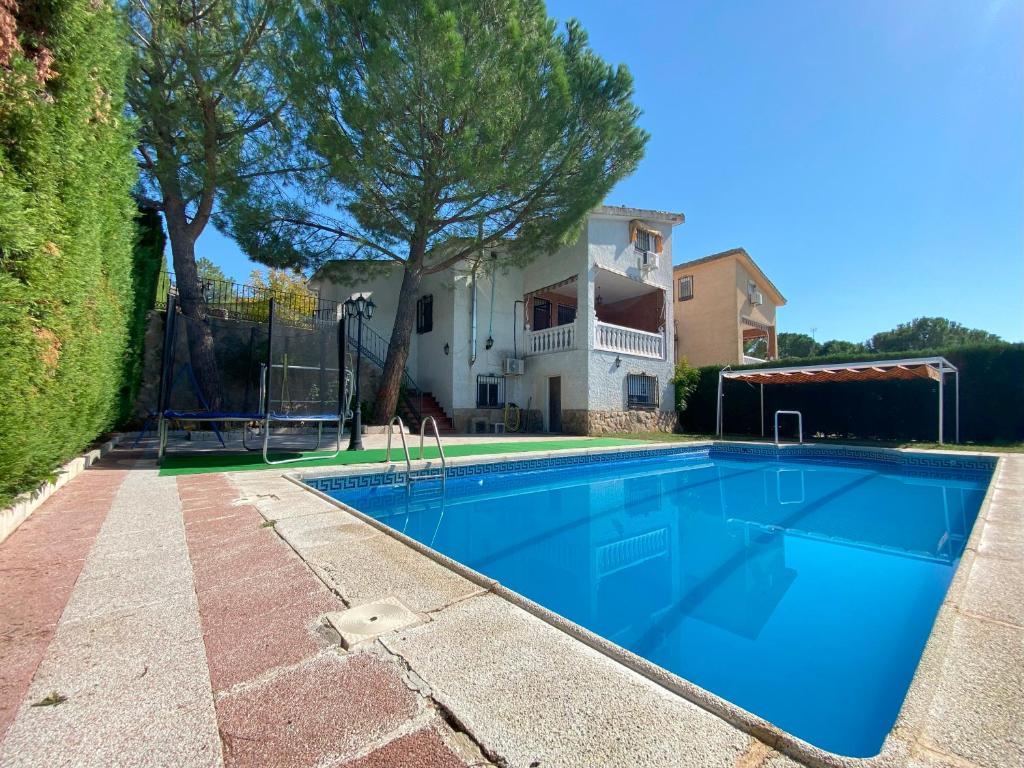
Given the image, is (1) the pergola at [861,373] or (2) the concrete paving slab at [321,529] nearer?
(2) the concrete paving slab at [321,529]

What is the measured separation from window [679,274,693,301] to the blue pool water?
566 inches

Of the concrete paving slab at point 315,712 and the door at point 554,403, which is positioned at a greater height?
the door at point 554,403

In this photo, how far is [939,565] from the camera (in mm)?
3674

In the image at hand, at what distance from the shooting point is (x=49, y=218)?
263 centimetres

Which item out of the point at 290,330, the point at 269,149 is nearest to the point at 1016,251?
the point at 290,330

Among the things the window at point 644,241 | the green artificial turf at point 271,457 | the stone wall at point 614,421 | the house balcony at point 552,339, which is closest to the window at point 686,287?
the window at point 644,241

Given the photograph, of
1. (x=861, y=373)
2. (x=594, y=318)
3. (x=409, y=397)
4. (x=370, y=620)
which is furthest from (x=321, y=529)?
(x=861, y=373)

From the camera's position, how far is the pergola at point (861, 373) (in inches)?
420

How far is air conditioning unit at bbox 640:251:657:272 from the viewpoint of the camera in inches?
596

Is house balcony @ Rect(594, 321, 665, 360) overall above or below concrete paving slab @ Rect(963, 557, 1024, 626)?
above

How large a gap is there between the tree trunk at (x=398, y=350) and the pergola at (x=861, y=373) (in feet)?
30.9

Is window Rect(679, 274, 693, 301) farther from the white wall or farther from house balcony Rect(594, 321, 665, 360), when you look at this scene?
house balcony Rect(594, 321, 665, 360)

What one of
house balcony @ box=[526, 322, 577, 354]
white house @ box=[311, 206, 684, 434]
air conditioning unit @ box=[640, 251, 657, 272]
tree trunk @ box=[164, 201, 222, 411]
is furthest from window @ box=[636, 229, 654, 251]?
tree trunk @ box=[164, 201, 222, 411]

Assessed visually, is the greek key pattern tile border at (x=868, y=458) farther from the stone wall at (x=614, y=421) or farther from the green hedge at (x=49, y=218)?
the green hedge at (x=49, y=218)
